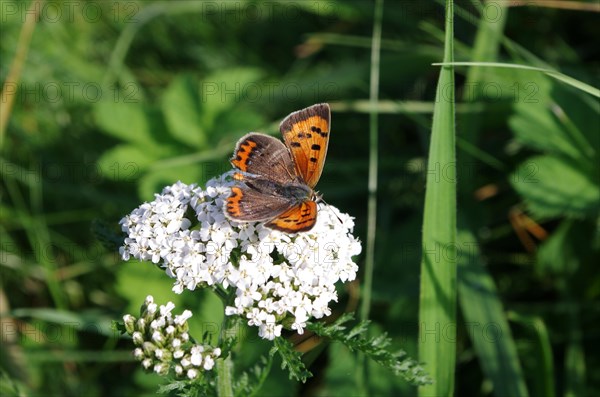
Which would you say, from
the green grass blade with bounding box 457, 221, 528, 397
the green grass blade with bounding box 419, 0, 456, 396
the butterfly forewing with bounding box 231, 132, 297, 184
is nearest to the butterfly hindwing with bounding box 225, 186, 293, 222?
the butterfly forewing with bounding box 231, 132, 297, 184

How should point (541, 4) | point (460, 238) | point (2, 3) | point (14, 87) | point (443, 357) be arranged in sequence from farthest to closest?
point (2, 3) < point (14, 87) < point (541, 4) < point (460, 238) < point (443, 357)

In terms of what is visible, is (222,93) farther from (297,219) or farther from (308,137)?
(297,219)

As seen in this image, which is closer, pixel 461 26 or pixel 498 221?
pixel 498 221

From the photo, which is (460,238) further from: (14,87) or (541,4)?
(14,87)

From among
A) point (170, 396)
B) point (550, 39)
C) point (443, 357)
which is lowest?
point (170, 396)

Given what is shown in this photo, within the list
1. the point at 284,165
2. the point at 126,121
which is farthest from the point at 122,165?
the point at 284,165

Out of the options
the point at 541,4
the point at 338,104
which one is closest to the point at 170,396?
the point at 338,104

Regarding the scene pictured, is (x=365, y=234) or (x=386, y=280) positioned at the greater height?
(x=365, y=234)

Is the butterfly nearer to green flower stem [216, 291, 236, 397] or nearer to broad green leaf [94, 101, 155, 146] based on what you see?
green flower stem [216, 291, 236, 397]
